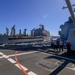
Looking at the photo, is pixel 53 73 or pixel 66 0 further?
pixel 66 0

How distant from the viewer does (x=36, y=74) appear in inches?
346

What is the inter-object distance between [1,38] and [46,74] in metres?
24.5

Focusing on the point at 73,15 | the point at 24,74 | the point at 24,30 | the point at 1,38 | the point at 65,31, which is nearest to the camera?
the point at 24,74

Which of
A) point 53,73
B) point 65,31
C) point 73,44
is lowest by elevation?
point 53,73

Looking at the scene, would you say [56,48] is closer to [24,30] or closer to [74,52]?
[74,52]

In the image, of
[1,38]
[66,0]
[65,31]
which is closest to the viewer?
[66,0]

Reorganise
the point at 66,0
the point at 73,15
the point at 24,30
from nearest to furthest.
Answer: the point at 66,0, the point at 73,15, the point at 24,30

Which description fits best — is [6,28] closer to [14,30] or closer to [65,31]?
[14,30]

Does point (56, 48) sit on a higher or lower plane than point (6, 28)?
lower

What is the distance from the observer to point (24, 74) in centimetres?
873

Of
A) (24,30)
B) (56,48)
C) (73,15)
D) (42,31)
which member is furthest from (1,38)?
(42,31)

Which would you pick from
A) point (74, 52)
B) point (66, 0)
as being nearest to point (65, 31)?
point (74, 52)

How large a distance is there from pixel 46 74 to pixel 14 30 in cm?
5661

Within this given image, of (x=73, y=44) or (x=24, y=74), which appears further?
(x=73, y=44)
